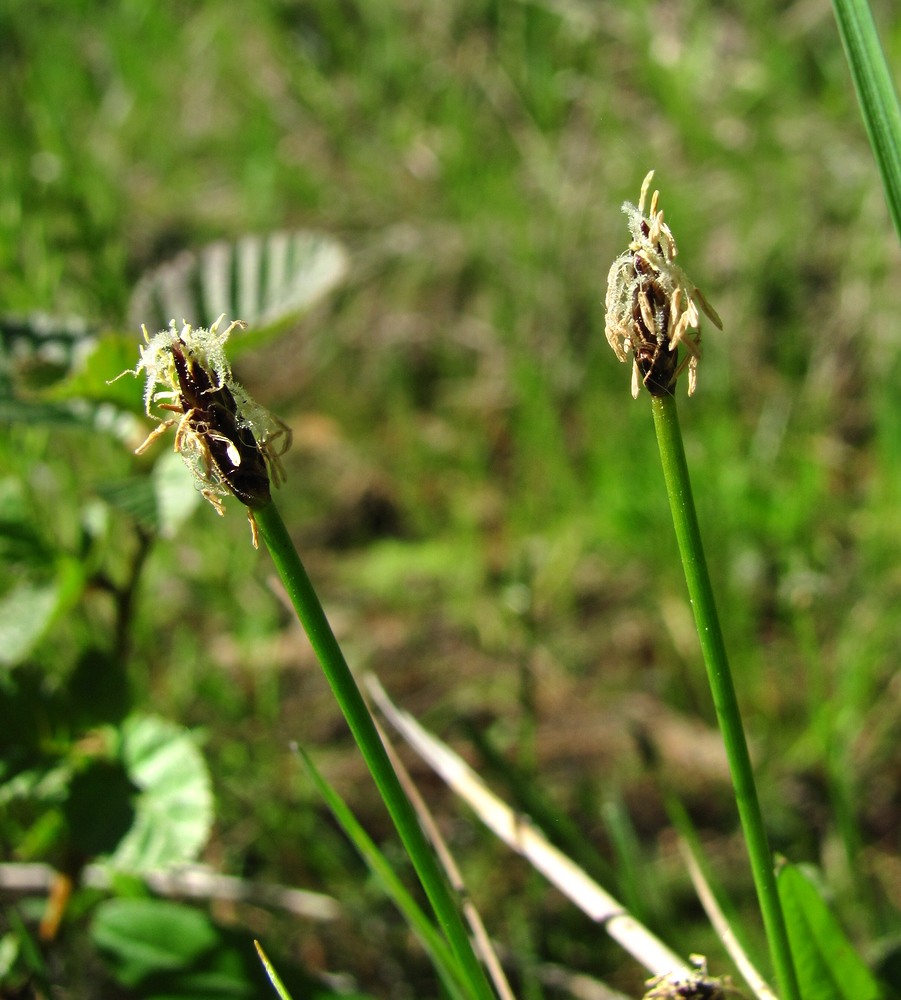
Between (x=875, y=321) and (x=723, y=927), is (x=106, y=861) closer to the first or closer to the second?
(x=723, y=927)

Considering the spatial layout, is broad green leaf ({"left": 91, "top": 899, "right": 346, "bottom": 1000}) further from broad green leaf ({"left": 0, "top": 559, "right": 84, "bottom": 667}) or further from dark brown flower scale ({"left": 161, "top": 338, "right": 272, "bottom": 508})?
dark brown flower scale ({"left": 161, "top": 338, "right": 272, "bottom": 508})

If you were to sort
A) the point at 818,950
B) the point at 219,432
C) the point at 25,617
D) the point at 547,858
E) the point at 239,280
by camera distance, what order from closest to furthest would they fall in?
the point at 219,432, the point at 818,950, the point at 547,858, the point at 25,617, the point at 239,280

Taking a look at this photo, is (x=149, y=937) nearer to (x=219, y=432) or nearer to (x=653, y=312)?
(x=219, y=432)

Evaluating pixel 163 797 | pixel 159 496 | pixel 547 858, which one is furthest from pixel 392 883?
pixel 159 496

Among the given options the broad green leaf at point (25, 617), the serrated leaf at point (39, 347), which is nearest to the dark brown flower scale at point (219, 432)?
the broad green leaf at point (25, 617)

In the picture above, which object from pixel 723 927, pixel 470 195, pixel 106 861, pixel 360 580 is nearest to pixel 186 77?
pixel 470 195

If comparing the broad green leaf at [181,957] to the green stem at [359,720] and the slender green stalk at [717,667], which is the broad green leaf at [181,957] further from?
the slender green stalk at [717,667]
